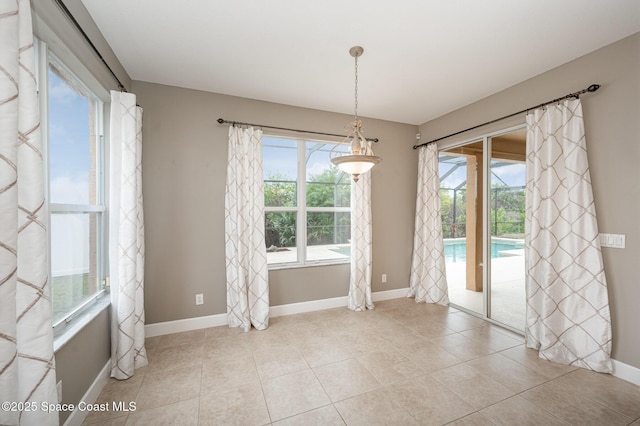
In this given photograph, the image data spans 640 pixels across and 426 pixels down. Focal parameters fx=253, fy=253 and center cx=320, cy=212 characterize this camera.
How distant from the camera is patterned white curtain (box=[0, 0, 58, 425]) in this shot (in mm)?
853

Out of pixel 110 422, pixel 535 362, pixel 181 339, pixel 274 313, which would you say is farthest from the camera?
pixel 274 313

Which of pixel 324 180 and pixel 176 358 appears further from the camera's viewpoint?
pixel 324 180

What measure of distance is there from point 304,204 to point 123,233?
1998 mm

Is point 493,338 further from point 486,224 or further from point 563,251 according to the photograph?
point 486,224

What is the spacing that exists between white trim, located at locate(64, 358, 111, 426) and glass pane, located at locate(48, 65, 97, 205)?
1306mm

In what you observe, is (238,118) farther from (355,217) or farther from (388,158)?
(388,158)

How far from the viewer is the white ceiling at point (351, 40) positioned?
1.76m

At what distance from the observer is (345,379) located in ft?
6.75

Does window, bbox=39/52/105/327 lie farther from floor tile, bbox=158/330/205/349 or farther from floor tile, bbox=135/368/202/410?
floor tile, bbox=158/330/205/349

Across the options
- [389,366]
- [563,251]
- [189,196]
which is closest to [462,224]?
[563,251]

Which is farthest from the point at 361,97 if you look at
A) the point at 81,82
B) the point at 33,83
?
the point at 33,83

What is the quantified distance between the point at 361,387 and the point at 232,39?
2972 millimetres

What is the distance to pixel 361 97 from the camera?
10.3ft

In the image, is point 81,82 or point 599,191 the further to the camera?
point 599,191
